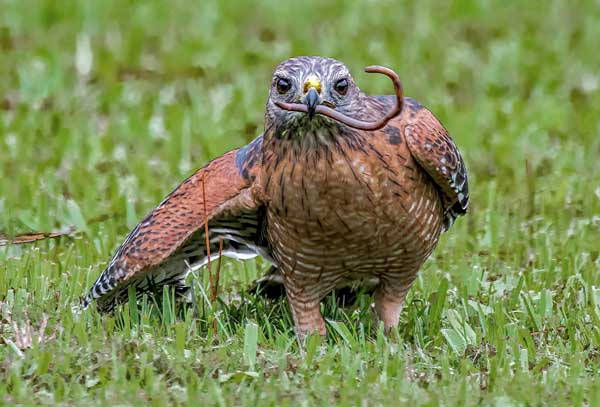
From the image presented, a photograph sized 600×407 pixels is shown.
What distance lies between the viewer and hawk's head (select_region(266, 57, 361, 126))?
590cm

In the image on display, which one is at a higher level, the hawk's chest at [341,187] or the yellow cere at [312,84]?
the yellow cere at [312,84]

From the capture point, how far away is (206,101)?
10914mm

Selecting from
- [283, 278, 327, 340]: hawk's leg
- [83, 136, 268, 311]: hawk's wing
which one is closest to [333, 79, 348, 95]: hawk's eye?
[83, 136, 268, 311]: hawk's wing

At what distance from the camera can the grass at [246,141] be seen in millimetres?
5746

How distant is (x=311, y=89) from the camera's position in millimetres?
5836

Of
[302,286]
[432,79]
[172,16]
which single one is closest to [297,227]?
[302,286]

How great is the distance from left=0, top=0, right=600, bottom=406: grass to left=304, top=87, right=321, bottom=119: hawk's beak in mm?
1075

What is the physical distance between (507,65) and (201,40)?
282 cm

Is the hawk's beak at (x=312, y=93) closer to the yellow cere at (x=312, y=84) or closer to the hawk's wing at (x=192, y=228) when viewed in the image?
the yellow cere at (x=312, y=84)

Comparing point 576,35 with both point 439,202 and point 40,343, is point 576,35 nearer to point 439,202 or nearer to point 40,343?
point 439,202

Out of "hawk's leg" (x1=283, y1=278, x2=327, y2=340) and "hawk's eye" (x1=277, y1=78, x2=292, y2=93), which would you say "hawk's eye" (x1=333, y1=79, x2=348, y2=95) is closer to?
"hawk's eye" (x1=277, y1=78, x2=292, y2=93)

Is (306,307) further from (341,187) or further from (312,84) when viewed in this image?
(312,84)

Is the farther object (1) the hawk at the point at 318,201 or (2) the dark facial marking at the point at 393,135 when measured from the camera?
(2) the dark facial marking at the point at 393,135

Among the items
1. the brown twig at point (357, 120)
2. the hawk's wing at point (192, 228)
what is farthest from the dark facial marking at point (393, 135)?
the hawk's wing at point (192, 228)
